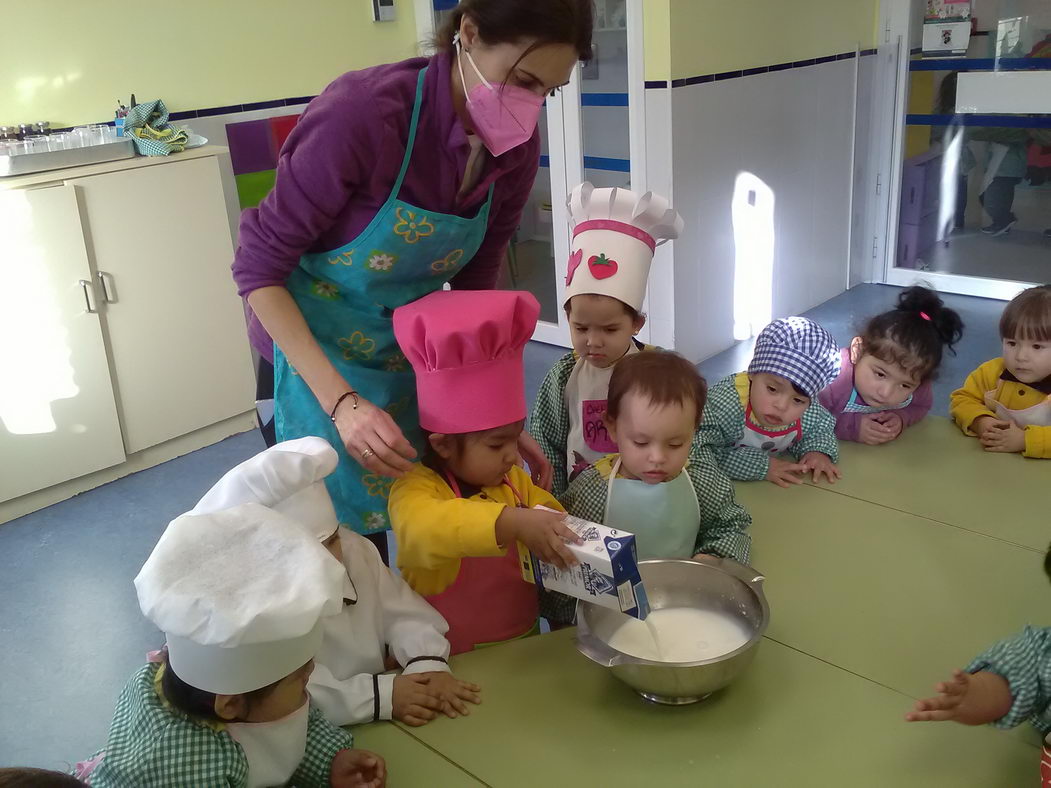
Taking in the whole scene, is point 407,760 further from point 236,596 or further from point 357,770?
point 236,596

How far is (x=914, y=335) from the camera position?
6.51 feet

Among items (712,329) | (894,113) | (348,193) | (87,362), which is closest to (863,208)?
(894,113)

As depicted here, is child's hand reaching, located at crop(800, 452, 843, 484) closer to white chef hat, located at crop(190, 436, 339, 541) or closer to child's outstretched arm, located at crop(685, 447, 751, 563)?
child's outstretched arm, located at crop(685, 447, 751, 563)

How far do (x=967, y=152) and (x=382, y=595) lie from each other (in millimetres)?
4101

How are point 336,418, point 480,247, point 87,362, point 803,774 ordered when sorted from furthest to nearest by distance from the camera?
point 87,362 → point 480,247 → point 336,418 → point 803,774

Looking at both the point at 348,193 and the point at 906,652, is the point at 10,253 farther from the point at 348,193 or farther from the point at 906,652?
the point at 906,652

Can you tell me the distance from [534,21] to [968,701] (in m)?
0.95

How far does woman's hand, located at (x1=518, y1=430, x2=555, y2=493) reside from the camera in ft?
4.90

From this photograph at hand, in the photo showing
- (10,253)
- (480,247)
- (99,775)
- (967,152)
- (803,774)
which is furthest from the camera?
(967,152)

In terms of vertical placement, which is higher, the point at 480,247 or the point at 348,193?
the point at 348,193

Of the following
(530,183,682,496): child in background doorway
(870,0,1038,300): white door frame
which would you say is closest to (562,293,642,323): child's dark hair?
(530,183,682,496): child in background doorway

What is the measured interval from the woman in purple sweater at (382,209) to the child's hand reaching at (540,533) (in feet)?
0.49

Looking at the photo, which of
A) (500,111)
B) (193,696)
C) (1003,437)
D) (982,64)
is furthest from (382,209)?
(982,64)

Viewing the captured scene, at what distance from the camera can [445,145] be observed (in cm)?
133
